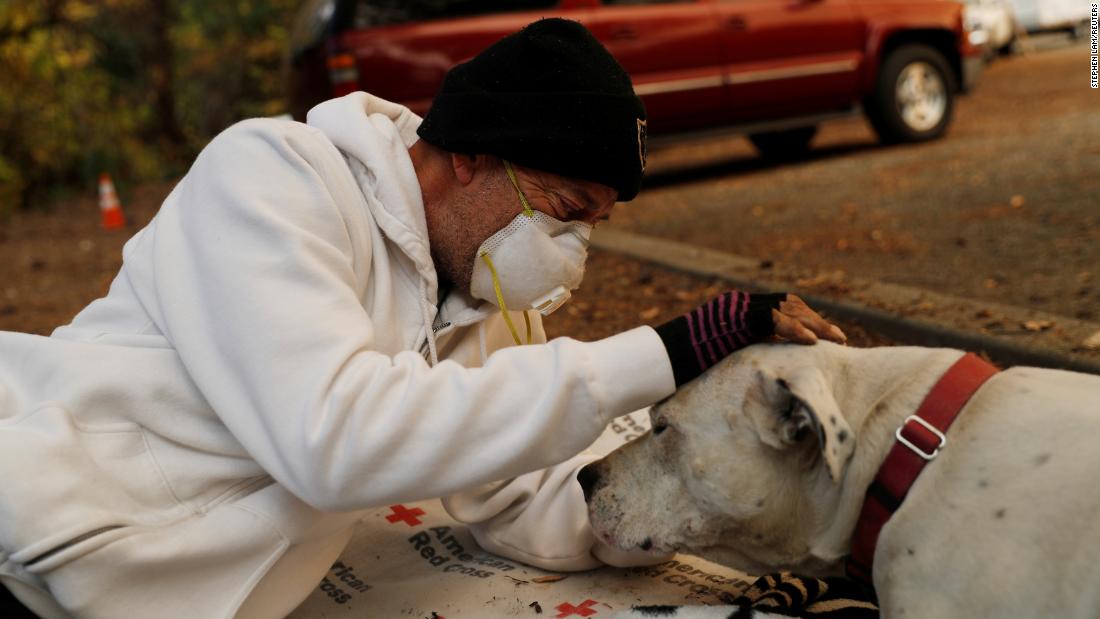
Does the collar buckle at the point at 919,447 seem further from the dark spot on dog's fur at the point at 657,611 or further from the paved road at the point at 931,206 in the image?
the paved road at the point at 931,206

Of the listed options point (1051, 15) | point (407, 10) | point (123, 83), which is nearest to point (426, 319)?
point (407, 10)

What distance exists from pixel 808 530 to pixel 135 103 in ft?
52.1

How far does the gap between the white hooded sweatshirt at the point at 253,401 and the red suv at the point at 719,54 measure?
5.37 m

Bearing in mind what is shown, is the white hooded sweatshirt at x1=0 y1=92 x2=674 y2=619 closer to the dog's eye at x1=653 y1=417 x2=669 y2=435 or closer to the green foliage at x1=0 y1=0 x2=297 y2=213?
the dog's eye at x1=653 y1=417 x2=669 y2=435

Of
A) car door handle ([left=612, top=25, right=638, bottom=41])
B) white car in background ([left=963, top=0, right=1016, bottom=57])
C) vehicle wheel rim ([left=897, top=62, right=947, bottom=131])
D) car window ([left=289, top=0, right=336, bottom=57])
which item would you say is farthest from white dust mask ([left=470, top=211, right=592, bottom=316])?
white car in background ([left=963, top=0, right=1016, bottom=57])

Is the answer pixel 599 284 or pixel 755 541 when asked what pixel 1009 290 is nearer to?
pixel 599 284

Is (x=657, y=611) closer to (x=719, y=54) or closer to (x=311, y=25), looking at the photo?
(x=311, y=25)

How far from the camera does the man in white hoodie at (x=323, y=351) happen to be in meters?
2.11

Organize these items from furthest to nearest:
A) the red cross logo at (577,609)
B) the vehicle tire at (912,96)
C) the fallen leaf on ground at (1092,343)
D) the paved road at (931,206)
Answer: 1. the vehicle tire at (912,96)
2. the paved road at (931,206)
3. the fallen leaf on ground at (1092,343)
4. the red cross logo at (577,609)

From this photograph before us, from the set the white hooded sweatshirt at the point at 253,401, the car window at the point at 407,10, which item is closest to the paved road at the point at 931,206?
the car window at the point at 407,10

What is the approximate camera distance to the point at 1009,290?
16.1 ft

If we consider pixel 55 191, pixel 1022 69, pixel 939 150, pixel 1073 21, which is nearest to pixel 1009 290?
pixel 939 150

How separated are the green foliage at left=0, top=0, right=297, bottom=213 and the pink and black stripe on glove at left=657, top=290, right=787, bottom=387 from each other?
38.9 feet

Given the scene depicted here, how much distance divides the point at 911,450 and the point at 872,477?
9 cm
